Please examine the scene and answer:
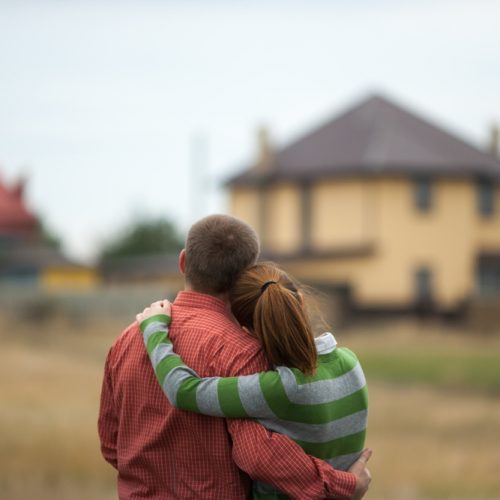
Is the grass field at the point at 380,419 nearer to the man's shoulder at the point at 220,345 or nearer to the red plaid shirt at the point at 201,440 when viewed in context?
the red plaid shirt at the point at 201,440

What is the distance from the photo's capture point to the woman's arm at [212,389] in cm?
349

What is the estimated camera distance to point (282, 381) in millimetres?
3494

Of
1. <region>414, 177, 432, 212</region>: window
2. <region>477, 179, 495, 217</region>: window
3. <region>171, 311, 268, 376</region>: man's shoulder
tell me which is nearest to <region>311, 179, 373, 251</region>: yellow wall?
<region>414, 177, 432, 212</region>: window

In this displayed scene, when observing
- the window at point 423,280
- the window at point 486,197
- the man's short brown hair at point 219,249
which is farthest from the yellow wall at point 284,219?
the man's short brown hair at point 219,249

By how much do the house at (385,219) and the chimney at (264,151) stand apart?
8 cm

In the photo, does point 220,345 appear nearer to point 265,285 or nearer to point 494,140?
point 265,285

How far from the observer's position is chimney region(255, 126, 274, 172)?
149 feet

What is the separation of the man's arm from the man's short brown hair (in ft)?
1.62

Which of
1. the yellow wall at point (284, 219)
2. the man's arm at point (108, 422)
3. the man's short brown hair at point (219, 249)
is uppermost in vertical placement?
the man's short brown hair at point (219, 249)

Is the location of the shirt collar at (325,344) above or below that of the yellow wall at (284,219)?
above

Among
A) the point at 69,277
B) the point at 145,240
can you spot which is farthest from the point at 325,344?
the point at 145,240

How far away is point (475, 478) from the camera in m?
13.4

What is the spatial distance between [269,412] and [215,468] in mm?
254

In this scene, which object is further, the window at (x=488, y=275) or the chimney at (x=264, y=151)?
the chimney at (x=264, y=151)
